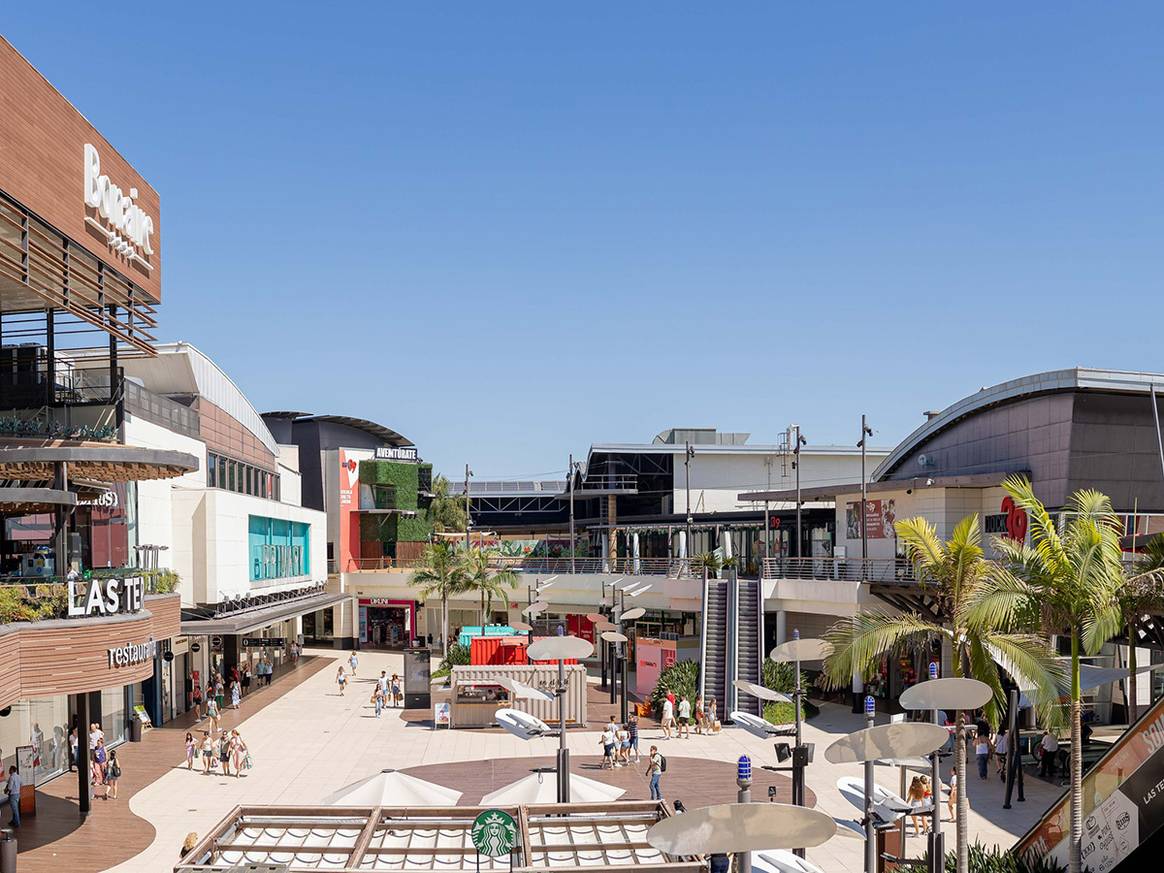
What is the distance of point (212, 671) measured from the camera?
1729 inches

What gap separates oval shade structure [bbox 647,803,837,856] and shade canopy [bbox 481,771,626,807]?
864 centimetres

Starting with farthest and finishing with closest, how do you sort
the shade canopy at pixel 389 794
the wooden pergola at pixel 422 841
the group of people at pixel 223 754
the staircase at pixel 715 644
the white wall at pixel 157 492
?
the staircase at pixel 715 644 < the white wall at pixel 157 492 < the group of people at pixel 223 754 < the shade canopy at pixel 389 794 < the wooden pergola at pixel 422 841

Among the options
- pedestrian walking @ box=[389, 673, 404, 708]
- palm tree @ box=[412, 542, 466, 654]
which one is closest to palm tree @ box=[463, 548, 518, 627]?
palm tree @ box=[412, 542, 466, 654]

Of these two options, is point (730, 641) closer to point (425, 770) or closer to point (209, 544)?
point (425, 770)

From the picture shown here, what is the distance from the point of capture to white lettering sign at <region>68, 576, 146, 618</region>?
22234 millimetres

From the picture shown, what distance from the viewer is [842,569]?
4028cm

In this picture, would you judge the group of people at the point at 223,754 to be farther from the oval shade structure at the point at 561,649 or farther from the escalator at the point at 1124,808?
the escalator at the point at 1124,808

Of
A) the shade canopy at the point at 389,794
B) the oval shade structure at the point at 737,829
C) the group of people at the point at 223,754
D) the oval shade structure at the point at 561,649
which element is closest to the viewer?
the oval shade structure at the point at 737,829

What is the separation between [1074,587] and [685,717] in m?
22.2

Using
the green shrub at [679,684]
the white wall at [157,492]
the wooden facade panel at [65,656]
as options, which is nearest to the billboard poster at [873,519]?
the green shrub at [679,684]

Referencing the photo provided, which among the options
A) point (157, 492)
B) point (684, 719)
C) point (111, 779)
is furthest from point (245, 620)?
point (684, 719)

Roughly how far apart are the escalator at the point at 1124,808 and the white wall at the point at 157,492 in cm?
2554

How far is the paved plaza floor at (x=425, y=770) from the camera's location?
24.0 m

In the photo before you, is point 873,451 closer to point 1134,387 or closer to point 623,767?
point 1134,387
